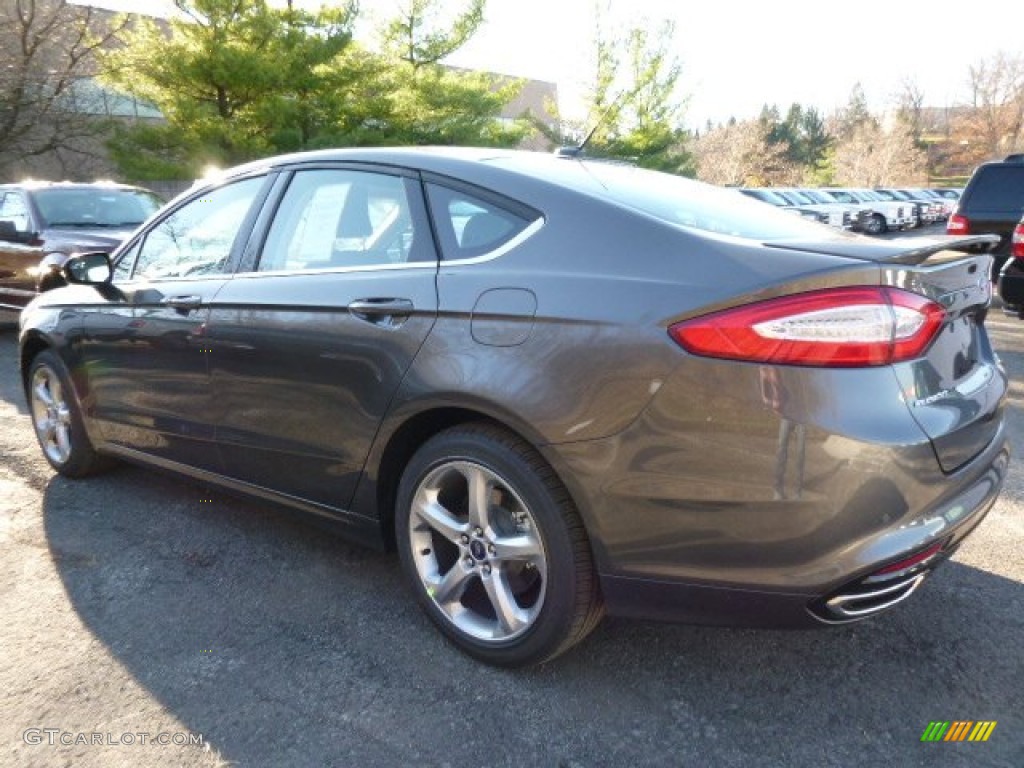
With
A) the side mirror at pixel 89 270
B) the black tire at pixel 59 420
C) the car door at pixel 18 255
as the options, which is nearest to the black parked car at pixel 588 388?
the side mirror at pixel 89 270

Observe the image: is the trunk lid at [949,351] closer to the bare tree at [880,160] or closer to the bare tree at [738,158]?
the bare tree at [738,158]

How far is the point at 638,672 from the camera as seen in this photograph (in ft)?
7.81

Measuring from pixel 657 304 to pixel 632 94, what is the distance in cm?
3042

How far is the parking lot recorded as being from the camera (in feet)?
6.78

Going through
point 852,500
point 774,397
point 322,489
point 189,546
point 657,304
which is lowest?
point 189,546

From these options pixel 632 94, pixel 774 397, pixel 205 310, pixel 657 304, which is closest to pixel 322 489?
pixel 205 310

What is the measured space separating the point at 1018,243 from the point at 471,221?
6801mm

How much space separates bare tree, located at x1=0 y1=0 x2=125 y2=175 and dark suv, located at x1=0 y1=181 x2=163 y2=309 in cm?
1197

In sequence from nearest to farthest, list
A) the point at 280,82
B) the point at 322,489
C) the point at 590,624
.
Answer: the point at 590,624 → the point at 322,489 → the point at 280,82

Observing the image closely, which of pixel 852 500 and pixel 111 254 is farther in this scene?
pixel 111 254

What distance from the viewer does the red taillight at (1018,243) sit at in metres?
7.12

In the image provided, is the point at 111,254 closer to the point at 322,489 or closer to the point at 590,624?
the point at 322,489

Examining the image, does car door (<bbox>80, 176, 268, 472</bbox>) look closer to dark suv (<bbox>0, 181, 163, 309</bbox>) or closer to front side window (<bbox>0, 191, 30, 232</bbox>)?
dark suv (<bbox>0, 181, 163, 309</bbox>)

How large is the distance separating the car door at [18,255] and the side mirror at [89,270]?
5.00 metres
